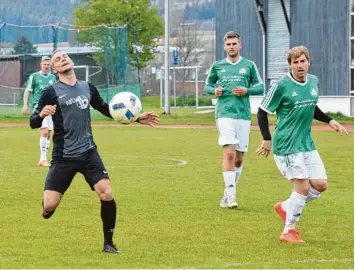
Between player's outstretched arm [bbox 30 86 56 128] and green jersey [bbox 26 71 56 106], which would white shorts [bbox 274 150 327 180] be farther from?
green jersey [bbox 26 71 56 106]

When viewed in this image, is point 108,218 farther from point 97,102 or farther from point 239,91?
point 239,91

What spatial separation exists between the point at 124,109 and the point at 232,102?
3.87 m

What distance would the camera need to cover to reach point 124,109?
33.3 ft

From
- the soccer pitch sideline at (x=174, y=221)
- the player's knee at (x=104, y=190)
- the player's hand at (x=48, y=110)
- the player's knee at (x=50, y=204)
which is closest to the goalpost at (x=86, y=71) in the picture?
the soccer pitch sideline at (x=174, y=221)

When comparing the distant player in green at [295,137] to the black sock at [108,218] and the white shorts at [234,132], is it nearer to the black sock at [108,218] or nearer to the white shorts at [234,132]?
the black sock at [108,218]

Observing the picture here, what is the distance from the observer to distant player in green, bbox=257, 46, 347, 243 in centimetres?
1044

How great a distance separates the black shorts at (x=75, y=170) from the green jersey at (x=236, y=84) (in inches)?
164

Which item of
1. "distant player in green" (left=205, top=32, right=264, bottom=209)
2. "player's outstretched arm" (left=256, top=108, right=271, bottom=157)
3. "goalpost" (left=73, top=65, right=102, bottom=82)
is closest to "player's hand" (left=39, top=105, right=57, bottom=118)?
"player's outstretched arm" (left=256, top=108, right=271, bottom=157)

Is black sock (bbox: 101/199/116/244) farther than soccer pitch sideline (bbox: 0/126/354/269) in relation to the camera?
Yes

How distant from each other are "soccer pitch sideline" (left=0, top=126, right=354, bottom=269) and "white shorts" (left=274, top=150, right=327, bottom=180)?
72 cm

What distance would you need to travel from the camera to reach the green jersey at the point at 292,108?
10.4m

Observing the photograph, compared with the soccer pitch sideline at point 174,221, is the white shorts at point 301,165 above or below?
above

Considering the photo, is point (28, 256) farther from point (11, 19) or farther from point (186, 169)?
point (11, 19)

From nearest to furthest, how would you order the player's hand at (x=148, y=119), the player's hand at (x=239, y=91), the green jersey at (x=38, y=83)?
1. the player's hand at (x=148, y=119)
2. the player's hand at (x=239, y=91)
3. the green jersey at (x=38, y=83)
